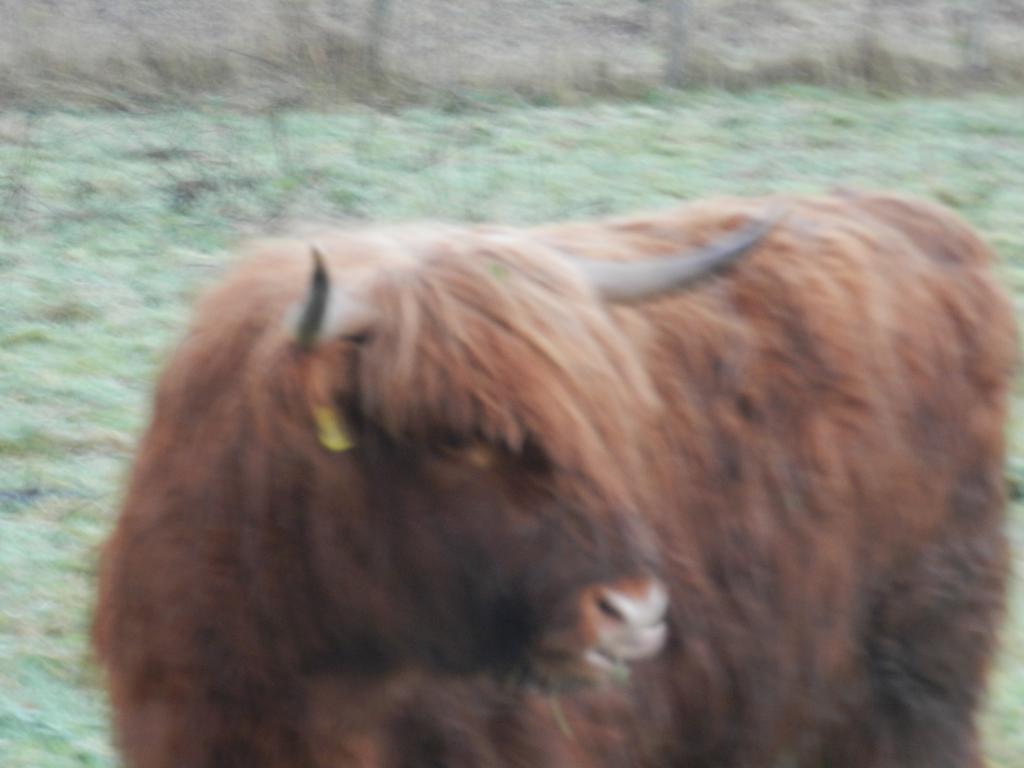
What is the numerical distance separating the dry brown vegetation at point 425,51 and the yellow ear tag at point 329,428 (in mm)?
8730

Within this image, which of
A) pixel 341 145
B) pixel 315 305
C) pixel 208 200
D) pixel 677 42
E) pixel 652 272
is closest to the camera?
pixel 315 305

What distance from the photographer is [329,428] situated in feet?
8.09

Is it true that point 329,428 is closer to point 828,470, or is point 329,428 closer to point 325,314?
point 325,314

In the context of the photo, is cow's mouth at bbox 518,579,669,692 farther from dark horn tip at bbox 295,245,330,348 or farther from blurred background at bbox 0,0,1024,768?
blurred background at bbox 0,0,1024,768

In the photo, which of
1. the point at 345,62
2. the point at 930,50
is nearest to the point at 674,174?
the point at 345,62

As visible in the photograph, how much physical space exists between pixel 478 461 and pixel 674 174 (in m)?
6.68

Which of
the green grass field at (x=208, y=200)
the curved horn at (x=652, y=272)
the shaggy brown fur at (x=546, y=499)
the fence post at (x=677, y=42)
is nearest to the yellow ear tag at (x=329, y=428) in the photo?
the shaggy brown fur at (x=546, y=499)

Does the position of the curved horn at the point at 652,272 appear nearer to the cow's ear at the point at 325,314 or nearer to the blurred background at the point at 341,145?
the cow's ear at the point at 325,314

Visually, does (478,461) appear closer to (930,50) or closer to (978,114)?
(978,114)

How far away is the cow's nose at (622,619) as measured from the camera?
2.46 metres

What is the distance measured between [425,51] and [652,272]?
9151mm

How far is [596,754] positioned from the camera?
2.88 meters

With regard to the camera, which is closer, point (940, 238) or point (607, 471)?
point (607, 471)

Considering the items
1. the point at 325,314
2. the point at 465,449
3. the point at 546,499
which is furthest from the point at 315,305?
the point at 546,499
